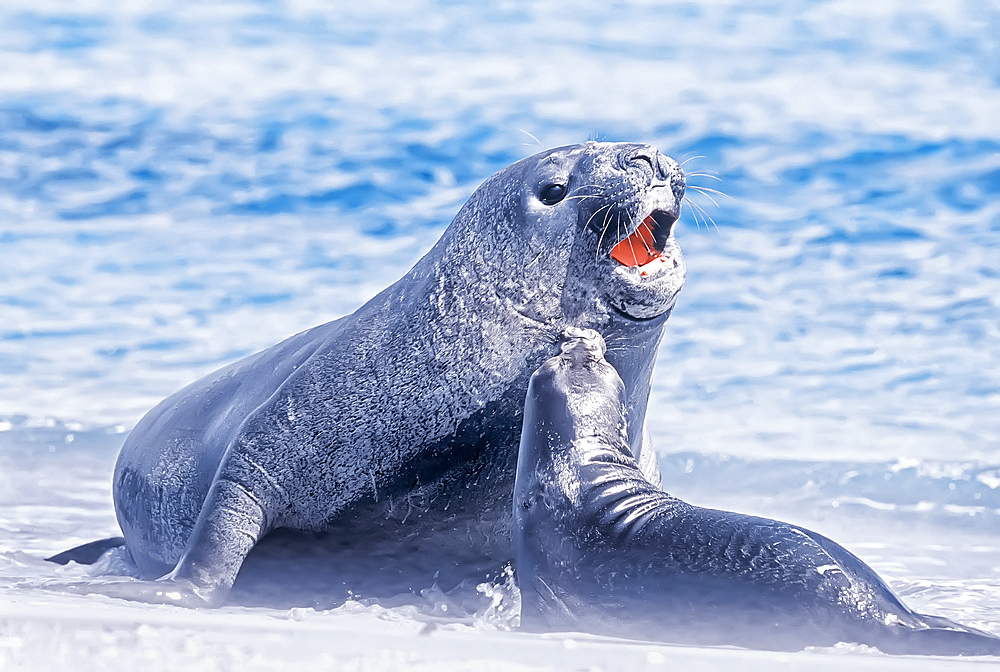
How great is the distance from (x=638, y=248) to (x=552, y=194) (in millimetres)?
394

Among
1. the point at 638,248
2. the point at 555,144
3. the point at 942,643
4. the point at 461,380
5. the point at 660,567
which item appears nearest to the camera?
the point at 942,643

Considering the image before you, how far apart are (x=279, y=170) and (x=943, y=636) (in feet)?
54.0

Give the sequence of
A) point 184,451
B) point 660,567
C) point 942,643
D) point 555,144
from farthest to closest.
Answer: point 555,144 → point 184,451 → point 660,567 → point 942,643

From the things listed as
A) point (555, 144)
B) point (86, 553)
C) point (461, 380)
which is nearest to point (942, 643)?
point (461, 380)

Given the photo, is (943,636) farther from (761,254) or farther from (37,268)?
(37,268)

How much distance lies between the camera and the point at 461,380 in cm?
508

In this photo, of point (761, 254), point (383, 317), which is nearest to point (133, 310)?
point (761, 254)

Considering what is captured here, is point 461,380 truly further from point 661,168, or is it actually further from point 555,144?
point 555,144

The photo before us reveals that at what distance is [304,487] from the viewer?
16.9 ft

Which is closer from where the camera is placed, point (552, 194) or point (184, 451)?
point (552, 194)

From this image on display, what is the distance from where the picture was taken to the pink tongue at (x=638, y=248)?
516 cm

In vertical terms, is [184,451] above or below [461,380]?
below

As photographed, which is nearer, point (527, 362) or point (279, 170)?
point (527, 362)

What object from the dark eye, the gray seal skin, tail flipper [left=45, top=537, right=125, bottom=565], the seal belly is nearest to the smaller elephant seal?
the gray seal skin
